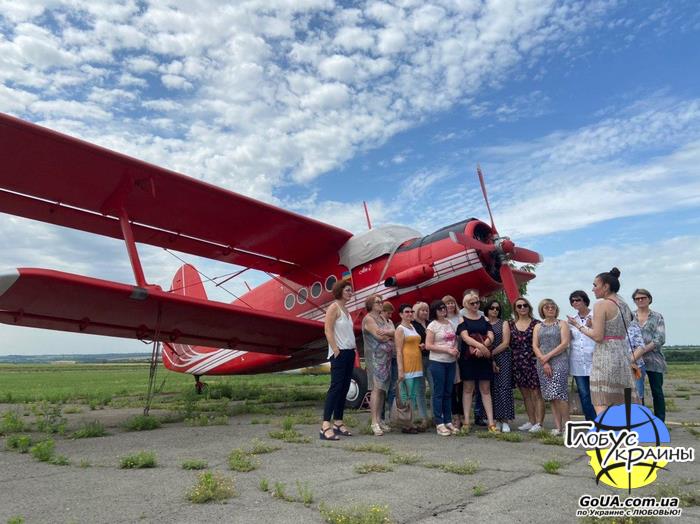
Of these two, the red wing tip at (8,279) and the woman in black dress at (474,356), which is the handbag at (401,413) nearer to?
the woman in black dress at (474,356)

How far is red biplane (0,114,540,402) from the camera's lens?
23.3ft

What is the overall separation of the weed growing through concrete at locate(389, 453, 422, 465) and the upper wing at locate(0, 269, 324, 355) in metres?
4.32

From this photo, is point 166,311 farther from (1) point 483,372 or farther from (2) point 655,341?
(2) point 655,341

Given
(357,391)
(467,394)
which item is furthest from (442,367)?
(357,391)

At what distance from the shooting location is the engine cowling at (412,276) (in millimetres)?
8312

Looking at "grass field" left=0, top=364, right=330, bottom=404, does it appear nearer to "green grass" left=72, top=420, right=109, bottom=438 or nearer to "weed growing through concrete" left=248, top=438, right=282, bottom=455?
"green grass" left=72, top=420, right=109, bottom=438

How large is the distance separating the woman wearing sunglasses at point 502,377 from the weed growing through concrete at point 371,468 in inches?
101

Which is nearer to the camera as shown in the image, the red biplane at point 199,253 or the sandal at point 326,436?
the sandal at point 326,436

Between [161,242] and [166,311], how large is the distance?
263 centimetres

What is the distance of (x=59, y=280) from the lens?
6301 millimetres

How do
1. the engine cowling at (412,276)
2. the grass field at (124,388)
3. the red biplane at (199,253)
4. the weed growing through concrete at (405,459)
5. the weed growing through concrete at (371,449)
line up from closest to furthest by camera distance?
1. the weed growing through concrete at (405,459)
2. the weed growing through concrete at (371,449)
3. the red biplane at (199,253)
4. the engine cowling at (412,276)
5. the grass field at (124,388)

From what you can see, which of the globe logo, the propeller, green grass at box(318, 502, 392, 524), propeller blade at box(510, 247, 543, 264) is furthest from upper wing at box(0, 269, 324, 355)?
the globe logo

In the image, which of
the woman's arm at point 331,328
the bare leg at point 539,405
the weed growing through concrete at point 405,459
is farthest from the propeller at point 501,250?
the weed growing through concrete at point 405,459

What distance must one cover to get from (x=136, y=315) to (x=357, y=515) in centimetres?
621
